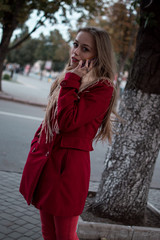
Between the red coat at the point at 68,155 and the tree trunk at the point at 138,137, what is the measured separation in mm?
1764

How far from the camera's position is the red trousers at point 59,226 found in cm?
194

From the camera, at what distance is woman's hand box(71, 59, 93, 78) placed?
77.9 inches

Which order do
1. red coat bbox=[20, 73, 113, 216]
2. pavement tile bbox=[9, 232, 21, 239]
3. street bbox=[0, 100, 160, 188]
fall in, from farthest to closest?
street bbox=[0, 100, 160, 188], pavement tile bbox=[9, 232, 21, 239], red coat bbox=[20, 73, 113, 216]

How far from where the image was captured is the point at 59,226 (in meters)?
1.95

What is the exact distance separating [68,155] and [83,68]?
0.59m

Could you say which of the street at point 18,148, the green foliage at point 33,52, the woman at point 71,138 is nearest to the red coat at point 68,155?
the woman at point 71,138

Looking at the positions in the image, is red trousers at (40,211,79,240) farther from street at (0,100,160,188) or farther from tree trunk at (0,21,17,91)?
tree trunk at (0,21,17,91)

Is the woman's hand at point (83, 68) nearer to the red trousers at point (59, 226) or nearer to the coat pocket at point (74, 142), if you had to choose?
the coat pocket at point (74, 142)

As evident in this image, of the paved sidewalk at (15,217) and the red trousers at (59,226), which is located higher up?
the red trousers at (59,226)

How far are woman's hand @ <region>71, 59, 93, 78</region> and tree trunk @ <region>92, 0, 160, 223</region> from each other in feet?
5.75

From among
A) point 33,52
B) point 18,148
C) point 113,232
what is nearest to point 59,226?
point 113,232

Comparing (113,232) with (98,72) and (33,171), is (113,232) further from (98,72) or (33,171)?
(98,72)

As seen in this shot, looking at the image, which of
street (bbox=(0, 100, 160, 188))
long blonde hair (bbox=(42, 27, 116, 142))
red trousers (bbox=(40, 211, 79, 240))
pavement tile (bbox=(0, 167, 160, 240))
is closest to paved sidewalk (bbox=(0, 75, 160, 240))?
pavement tile (bbox=(0, 167, 160, 240))

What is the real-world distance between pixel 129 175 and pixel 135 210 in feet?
1.57
